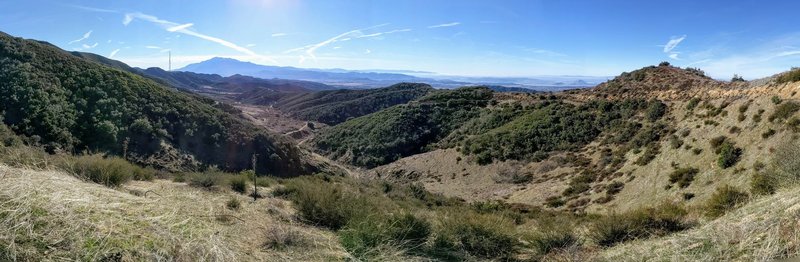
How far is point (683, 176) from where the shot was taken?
58.3 ft

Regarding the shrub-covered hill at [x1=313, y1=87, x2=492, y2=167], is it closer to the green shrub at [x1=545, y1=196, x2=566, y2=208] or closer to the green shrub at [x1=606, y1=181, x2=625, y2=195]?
the green shrub at [x1=545, y1=196, x2=566, y2=208]

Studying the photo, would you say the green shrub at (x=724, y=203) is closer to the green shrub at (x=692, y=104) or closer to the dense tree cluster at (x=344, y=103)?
the green shrub at (x=692, y=104)

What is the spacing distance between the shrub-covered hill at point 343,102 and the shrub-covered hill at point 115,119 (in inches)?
2168

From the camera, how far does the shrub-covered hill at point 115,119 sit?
20531 mm

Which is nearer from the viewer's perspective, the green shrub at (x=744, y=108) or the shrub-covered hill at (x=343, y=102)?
the green shrub at (x=744, y=108)

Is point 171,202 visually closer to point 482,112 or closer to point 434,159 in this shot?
point 434,159

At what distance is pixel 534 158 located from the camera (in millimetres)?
31406

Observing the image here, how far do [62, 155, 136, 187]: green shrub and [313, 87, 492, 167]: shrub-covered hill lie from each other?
120ft

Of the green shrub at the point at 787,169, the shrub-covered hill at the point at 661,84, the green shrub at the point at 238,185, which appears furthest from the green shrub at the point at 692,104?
the green shrub at the point at 238,185

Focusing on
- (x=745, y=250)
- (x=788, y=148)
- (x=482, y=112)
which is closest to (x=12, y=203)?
(x=745, y=250)

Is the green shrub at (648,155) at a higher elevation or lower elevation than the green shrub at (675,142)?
lower

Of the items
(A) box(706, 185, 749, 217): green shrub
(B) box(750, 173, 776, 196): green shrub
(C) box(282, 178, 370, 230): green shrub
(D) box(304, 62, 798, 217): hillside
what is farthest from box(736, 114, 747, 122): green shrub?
(C) box(282, 178, 370, 230): green shrub

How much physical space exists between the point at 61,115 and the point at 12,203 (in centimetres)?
2250

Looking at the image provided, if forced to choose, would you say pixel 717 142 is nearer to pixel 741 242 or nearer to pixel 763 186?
pixel 763 186
